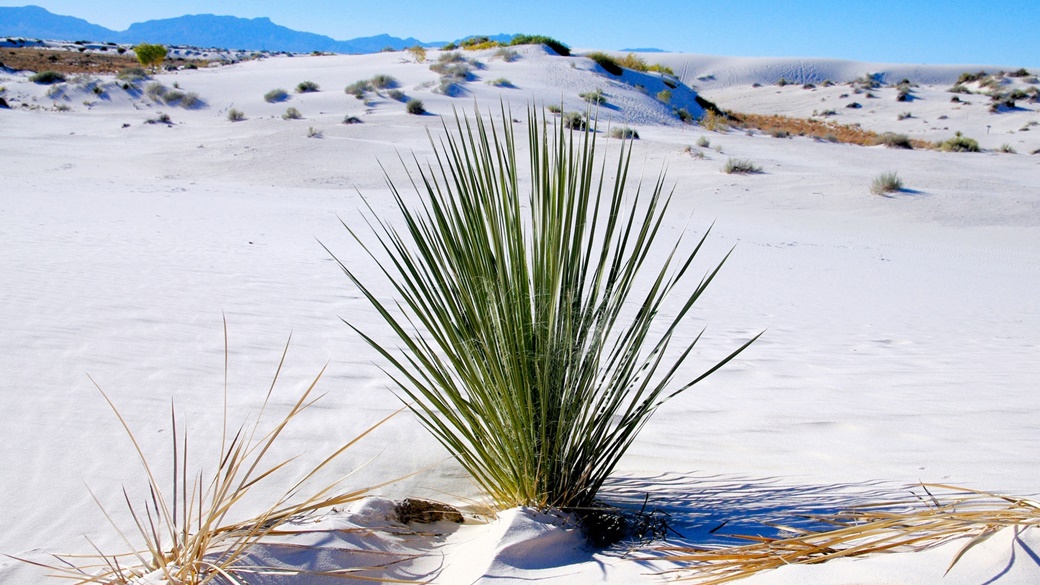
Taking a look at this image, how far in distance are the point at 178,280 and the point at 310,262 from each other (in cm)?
178

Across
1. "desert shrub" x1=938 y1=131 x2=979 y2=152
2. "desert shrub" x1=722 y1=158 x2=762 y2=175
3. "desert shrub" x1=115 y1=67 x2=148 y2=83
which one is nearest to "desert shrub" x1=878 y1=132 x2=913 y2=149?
"desert shrub" x1=938 y1=131 x2=979 y2=152

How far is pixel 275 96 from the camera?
80.5ft

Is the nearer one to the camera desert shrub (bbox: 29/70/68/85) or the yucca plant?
the yucca plant

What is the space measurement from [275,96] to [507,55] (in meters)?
10.0

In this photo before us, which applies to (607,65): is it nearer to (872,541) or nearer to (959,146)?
(959,146)

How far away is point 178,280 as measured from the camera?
630cm

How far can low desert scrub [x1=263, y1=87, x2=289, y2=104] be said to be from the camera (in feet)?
79.9

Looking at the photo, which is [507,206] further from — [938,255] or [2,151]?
[2,151]

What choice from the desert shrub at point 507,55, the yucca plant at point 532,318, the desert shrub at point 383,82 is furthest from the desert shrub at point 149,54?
the yucca plant at point 532,318

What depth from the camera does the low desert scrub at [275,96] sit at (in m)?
24.4

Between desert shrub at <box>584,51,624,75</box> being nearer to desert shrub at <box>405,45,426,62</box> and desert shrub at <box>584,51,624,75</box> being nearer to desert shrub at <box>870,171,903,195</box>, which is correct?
desert shrub at <box>405,45,426,62</box>

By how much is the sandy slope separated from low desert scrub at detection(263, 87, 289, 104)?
801 cm

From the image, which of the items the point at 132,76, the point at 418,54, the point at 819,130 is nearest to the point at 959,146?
the point at 819,130

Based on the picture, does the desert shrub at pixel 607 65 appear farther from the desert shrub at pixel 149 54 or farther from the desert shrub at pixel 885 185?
the desert shrub at pixel 149 54
